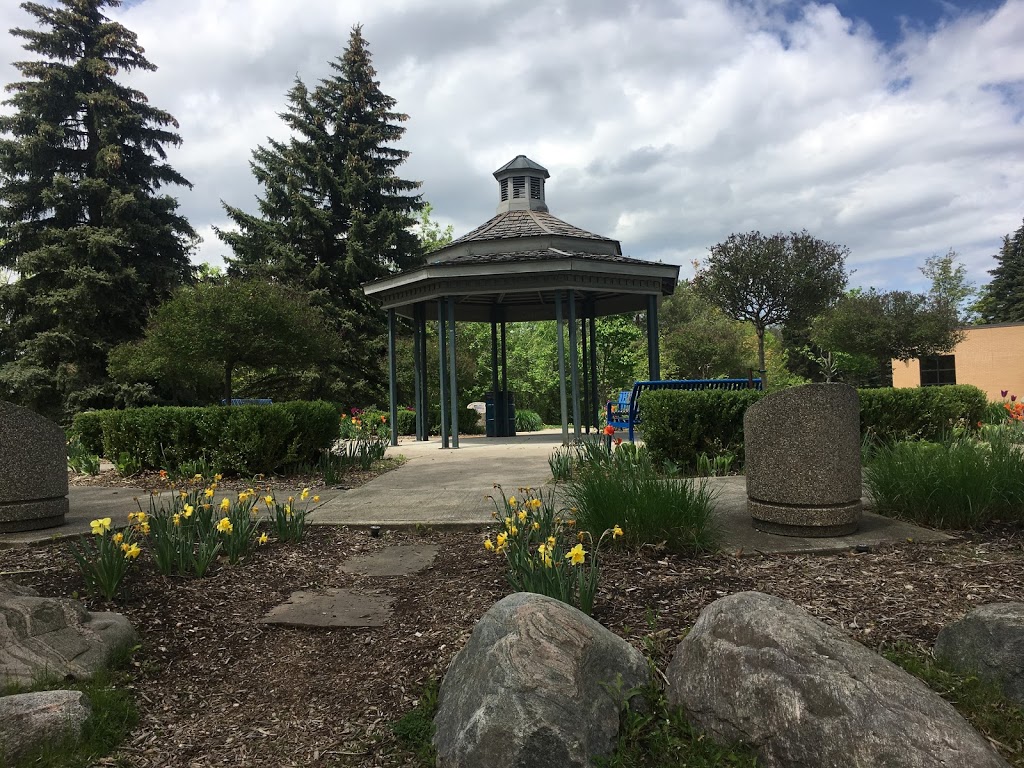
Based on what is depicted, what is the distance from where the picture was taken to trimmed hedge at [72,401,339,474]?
27.9ft

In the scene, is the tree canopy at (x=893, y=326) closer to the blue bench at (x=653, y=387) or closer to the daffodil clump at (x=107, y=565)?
the blue bench at (x=653, y=387)

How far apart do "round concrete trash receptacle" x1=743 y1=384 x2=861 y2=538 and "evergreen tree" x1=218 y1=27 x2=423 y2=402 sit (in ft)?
68.1

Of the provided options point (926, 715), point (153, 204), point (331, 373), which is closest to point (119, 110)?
point (153, 204)

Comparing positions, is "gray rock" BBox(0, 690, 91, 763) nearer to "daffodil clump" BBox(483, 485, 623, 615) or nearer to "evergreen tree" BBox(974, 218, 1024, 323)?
"daffodil clump" BBox(483, 485, 623, 615)

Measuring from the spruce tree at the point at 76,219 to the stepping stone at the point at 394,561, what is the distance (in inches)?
772

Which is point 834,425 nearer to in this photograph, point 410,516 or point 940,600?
point 940,600

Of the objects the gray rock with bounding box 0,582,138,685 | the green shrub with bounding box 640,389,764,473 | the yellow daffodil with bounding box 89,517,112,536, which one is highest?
the green shrub with bounding box 640,389,764,473

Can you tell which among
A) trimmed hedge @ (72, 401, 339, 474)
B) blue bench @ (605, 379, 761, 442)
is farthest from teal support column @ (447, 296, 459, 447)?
trimmed hedge @ (72, 401, 339, 474)

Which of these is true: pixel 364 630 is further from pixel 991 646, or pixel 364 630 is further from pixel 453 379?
pixel 453 379

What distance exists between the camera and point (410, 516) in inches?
223

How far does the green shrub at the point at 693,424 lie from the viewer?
7836mm

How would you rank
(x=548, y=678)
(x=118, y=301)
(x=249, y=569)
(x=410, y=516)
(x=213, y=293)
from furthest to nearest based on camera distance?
(x=118, y=301) → (x=213, y=293) → (x=410, y=516) → (x=249, y=569) → (x=548, y=678)

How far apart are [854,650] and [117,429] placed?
32.5 feet

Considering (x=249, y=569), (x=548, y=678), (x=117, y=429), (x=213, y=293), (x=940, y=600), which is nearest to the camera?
(x=548, y=678)
